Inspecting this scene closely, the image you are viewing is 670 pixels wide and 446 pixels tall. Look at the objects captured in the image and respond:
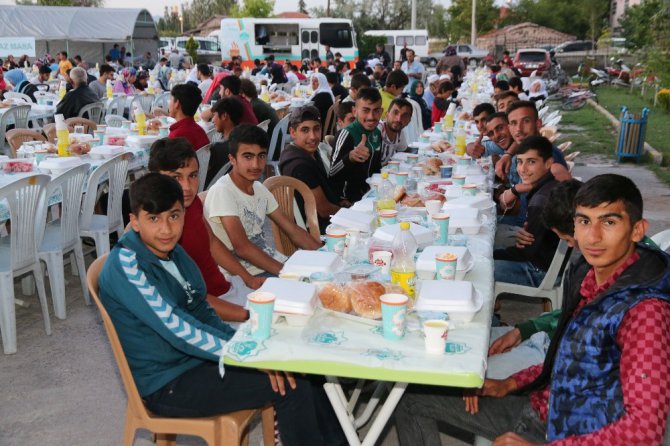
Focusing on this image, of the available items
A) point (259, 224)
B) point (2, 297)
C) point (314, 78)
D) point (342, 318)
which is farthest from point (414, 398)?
point (314, 78)

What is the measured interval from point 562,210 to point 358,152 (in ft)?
A: 8.31

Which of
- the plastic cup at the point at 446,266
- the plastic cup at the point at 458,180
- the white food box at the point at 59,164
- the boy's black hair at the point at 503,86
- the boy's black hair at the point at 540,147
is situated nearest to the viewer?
the plastic cup at the point at 446,266

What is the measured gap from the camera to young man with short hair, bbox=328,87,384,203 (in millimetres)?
5250

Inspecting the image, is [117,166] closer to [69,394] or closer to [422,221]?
[69,394]

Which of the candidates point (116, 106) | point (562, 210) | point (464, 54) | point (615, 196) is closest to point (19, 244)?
point (562, 210)

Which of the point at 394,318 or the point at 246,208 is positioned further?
the point at 246,208

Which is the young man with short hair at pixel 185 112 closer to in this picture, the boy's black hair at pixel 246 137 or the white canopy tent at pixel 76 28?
the boy's black hair at pixel 246 137

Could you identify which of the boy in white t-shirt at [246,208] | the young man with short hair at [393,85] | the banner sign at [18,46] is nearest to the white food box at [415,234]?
the boy in white t-shirt at [246,208]

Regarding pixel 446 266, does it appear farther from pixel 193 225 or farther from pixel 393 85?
pixel 393 85

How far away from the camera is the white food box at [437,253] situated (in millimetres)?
2758

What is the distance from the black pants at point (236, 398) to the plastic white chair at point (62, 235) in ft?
7.51

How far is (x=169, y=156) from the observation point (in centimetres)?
310

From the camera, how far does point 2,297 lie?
4.01 m

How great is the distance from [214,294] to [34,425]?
1.11m
